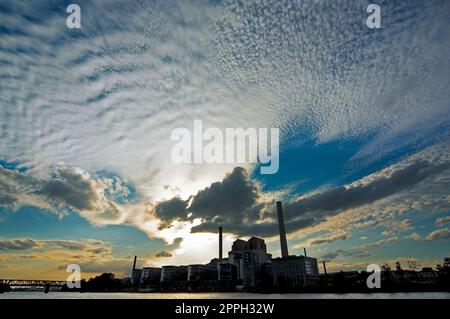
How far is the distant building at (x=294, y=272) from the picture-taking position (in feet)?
605

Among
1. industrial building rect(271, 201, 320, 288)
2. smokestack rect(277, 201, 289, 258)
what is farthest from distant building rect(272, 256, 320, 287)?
smokestack rect(277, 201, 289, 258)

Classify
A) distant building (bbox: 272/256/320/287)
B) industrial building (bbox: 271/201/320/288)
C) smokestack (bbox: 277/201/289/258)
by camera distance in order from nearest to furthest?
1. smokestack (bbox: 277/201/289/258)
2. industrial building (bbox: 271/201/320/288)
3. distant building (bbox: 272/256/320/287)

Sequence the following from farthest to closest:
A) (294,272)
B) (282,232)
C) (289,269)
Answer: (289,269) → (294,272) → (282,232)

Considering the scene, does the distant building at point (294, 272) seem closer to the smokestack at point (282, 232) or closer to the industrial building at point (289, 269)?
the industrial building at point (289, 269)

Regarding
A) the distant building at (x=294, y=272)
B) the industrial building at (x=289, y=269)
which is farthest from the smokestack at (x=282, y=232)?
the distant building at (x=294, y=272)

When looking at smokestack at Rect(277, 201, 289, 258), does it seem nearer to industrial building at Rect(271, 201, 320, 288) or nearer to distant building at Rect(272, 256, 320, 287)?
industrial building at Rect(271, 201, 320, 288)

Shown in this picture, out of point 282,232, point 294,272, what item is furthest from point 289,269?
point 282,232

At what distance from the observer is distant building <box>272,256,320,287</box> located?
7264 inches

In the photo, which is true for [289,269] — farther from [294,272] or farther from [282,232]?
[282,232]

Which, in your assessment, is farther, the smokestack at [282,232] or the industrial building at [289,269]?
the industrial building at [289,269]

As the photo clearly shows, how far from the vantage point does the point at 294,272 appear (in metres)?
190

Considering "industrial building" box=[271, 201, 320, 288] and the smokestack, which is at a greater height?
the smokestack

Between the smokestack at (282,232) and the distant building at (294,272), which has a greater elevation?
the smokestack at (282,232)
